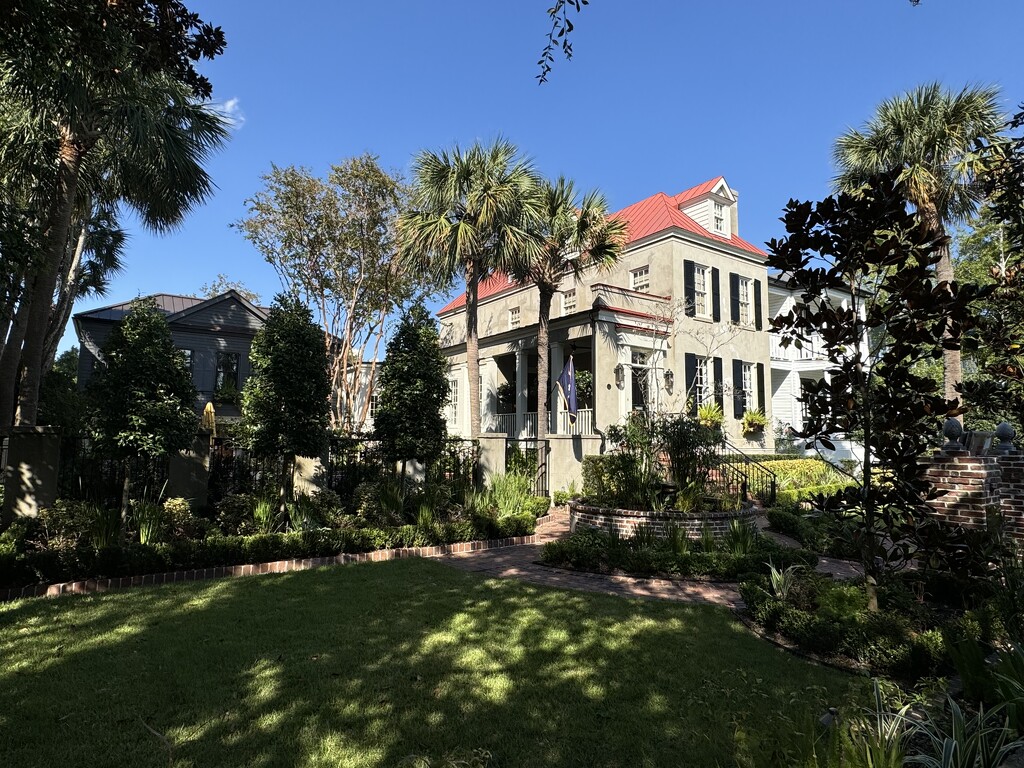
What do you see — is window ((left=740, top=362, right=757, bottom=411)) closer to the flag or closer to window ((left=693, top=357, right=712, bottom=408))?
window ((left=693, top=357, right=712, bottom=408))

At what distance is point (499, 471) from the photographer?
41.1ft

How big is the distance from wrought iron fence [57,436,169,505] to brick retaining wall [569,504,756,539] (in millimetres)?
7504

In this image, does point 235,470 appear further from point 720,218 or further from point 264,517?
point 720,218

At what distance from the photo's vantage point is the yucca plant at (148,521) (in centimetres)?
752

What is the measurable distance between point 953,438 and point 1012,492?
1197mm

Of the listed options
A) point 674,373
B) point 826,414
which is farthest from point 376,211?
point 826,414

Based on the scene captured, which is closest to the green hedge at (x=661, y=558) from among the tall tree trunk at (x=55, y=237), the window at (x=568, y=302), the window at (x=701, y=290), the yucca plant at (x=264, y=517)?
the yucca plant at (x=264, y=517)

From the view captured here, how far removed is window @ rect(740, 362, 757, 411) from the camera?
2077 cm

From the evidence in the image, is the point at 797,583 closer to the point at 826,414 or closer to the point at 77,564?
the point at 826,414

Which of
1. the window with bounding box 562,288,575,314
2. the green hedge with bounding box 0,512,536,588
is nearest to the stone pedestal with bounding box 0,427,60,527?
the green hedge with bounding box 0,512,536,588

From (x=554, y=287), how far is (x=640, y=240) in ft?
17.7

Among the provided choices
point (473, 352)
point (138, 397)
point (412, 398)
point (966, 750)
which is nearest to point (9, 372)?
point (138, 397)

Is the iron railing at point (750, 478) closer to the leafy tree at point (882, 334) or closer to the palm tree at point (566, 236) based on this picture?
the palm tree at point (566, 236)

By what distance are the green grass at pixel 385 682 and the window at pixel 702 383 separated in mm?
14336
